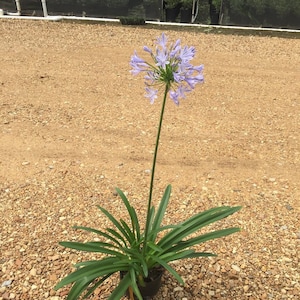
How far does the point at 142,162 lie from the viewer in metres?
3.72

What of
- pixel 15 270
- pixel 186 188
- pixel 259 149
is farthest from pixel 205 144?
pixel 15 270

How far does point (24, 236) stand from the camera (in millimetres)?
2799

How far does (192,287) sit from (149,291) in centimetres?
31

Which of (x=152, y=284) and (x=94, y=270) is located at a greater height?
(x=94, y=270)

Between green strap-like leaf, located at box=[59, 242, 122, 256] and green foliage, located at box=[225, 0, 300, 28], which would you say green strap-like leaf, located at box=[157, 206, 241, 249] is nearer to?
green strap-like leaf, located at box=[59, 242, 122, 256]

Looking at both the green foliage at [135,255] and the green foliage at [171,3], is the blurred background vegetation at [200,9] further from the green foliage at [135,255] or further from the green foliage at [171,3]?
the green foliage at [135,255]

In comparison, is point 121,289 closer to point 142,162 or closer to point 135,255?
point 135,255

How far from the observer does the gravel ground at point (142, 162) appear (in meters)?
2.54

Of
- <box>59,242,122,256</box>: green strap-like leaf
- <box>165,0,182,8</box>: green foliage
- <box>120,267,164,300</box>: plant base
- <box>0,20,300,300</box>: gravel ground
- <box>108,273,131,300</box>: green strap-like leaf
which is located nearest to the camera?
<box>108,273,131,300</box>: green strap-like leaf

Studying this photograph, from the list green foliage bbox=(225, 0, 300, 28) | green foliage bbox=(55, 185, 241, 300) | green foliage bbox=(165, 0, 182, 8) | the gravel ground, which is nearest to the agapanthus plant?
green foliage bbox=(55, 185, 241, 300)

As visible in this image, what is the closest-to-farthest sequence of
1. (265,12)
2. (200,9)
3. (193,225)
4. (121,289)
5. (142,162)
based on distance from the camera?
1. (121,289)
2. (193,225)
3. (142,162)
4. (265,12)
5. (200,9)

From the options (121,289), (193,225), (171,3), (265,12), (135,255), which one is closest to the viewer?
(121,289)

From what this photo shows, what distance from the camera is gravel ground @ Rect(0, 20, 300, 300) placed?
2.54 meters

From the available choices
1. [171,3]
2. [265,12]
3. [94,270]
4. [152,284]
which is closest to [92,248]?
[94,270]
